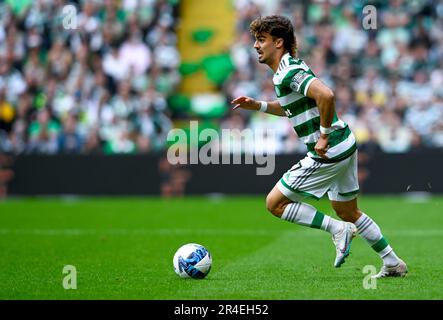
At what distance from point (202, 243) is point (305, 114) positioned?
3.99 meters

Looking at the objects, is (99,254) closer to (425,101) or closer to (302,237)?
(302,237)

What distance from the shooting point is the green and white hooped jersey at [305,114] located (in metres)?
7.78

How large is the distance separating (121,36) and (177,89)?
69.4 inches

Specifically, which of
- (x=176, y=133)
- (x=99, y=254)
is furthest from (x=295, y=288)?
(x=176, y=133)

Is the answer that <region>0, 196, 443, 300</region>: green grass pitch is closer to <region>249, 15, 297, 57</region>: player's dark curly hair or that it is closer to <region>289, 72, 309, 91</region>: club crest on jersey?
<region>289, 72, 309, 91</region>: club crest on jersey

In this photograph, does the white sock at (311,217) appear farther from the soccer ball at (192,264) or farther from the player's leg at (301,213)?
the soccer ball at (192,264)

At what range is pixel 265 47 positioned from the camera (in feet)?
26.3

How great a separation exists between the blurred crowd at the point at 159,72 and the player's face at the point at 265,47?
10.5m

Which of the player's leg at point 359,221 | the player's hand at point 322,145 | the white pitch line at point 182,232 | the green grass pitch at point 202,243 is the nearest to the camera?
the green grass pitch at point 202,243

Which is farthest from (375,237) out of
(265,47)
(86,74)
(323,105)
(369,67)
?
(86,74)

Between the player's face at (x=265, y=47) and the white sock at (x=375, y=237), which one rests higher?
the player's face at (x=265, y=47)

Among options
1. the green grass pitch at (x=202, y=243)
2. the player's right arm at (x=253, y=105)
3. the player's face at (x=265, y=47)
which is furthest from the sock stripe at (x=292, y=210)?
the player's face at (x=265, y=47)

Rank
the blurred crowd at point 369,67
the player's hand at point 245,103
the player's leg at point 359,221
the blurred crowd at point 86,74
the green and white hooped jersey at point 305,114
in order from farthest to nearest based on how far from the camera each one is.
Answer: the blurred crowd at point 86,74, the blurred crowd at point 369,67, the player's hand at point 245,103, the player's leg at point 359,221, the green and white hooped jersey at point 305,114

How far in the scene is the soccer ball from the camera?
807 centimetres
